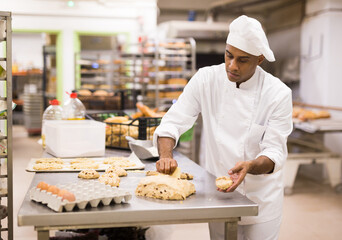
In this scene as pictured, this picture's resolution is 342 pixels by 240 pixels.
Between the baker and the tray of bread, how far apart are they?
0.92 feet

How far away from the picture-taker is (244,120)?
2.06 meters

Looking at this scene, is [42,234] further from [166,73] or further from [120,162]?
[166,73]

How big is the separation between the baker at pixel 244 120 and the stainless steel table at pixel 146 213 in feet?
0.81

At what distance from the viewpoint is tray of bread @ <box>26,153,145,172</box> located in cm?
216

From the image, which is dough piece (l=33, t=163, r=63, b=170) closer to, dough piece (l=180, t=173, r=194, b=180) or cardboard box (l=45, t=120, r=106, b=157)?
cardboard box (l=45, t=120, r=106, b=157)

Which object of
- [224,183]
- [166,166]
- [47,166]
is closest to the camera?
[224,183]

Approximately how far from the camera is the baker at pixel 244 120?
6.38 ft

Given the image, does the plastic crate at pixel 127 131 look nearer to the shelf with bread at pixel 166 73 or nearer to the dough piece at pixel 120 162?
the dough piece at pixel 120 162

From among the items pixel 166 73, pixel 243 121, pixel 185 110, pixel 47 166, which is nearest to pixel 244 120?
pixel 243 121

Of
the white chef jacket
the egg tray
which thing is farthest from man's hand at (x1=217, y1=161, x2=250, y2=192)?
the egg tray

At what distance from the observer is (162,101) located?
8086mm

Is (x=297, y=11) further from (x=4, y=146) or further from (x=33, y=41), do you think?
(x=33, y=41)

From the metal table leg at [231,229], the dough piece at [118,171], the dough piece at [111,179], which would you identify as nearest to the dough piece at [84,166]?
the dough piece at [118,171]

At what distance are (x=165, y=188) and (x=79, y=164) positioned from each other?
0.73 m
